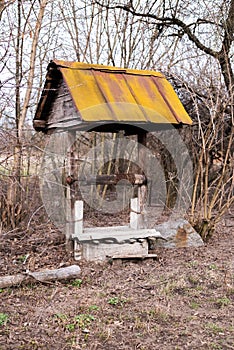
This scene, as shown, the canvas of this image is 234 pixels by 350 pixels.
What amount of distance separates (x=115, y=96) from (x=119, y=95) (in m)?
0.07

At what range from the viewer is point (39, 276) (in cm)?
411

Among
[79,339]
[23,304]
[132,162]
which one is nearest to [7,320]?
[23,304]

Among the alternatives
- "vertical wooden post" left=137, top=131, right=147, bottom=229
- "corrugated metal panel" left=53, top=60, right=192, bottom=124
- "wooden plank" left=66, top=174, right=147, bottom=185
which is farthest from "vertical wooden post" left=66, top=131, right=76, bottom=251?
"vertical wooden post" left=137, top=131, right=147, bottom=229

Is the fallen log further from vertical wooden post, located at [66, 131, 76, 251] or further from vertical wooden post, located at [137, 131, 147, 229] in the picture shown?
vertical wooden post, located at [137, 131, 147, 229]

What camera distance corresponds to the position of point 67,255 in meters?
5.02

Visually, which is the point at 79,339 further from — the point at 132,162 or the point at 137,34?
the point at 137,34

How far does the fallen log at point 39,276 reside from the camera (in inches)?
156

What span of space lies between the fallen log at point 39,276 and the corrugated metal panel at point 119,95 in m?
1.70

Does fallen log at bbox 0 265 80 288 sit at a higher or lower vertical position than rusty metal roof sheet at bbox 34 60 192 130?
lower

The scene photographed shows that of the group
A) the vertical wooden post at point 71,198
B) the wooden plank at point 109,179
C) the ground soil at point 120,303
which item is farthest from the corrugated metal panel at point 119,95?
the ground soil at point 120,303

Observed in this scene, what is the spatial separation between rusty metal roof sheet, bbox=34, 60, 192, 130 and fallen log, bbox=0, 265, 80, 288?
5.55 ft

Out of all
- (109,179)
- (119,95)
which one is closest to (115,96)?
(119,95)

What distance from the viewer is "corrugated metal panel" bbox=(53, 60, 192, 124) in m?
4.34

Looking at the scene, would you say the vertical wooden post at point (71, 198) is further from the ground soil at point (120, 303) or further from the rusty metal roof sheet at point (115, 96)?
the rusty metal roof sheet at point (115, 96)
